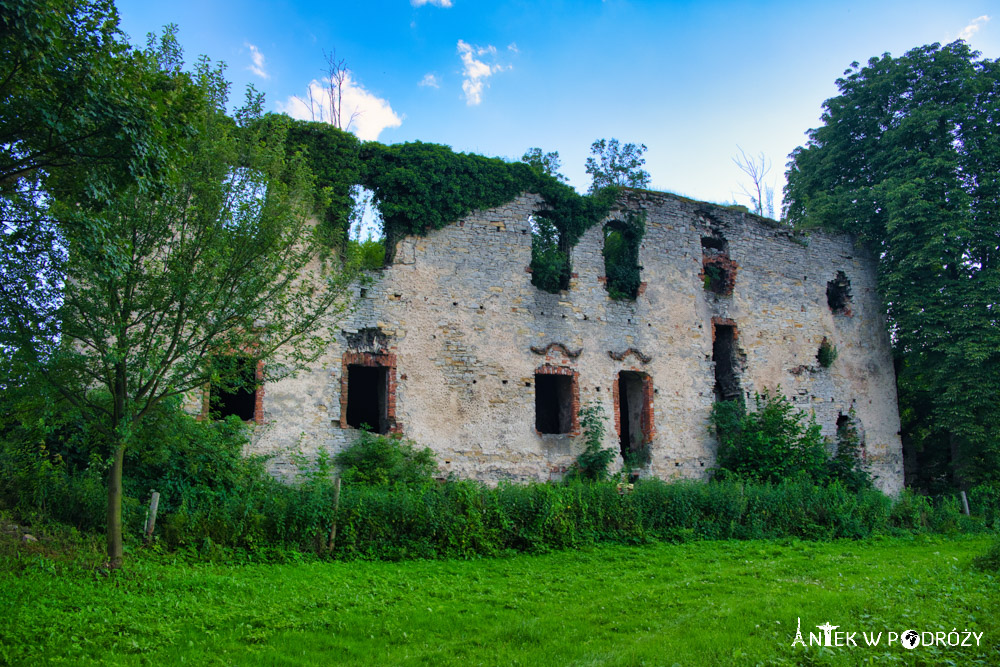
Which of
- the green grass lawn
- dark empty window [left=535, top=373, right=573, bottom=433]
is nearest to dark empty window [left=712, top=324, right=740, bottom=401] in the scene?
dark empty window [left=535, top=373, right=573, bottom=433]

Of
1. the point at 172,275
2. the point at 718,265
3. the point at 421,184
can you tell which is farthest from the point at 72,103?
the point at 718,265

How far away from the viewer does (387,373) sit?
13320 mm

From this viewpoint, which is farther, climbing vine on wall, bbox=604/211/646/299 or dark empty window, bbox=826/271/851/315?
dark empty window, bbox=826/271/851/315

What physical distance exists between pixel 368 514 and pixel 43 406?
4.52 m

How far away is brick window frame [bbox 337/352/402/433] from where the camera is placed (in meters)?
12.8

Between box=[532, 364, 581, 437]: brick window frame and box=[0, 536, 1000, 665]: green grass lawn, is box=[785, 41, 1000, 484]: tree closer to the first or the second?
box=[0, 536, 1000, 665]: green grass lawn

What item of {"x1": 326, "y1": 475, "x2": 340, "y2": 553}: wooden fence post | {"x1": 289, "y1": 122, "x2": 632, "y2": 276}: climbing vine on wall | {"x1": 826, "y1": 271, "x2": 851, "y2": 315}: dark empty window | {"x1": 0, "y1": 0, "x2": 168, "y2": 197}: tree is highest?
{"x1": 289, "y1": 122, "x2": 632, "y2": 276}: climbing vine on wall

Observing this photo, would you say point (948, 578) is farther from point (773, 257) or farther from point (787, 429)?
point (773, 257)

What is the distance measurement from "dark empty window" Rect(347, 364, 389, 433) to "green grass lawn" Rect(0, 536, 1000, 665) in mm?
4893

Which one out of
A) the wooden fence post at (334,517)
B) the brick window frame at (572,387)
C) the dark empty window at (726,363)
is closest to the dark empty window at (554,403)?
the brick window frame at (572,387)

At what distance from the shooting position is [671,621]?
6.80 metres

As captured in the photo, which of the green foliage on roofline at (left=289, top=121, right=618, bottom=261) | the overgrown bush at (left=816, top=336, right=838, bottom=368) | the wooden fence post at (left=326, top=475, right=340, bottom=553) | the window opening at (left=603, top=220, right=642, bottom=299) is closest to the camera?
the wooden fence post at (left=326, top=475, right=340, bottom=553)

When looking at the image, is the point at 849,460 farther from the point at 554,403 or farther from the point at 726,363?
the point at 554,403

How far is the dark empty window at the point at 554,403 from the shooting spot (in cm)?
1508
